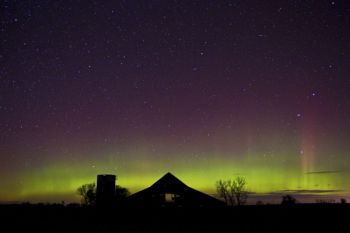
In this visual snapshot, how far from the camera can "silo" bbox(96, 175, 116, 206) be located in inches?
608

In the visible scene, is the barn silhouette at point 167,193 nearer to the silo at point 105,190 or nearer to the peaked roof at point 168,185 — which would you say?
the peaked roof at point 168,185

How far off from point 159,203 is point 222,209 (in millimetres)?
9638

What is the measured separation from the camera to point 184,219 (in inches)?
511

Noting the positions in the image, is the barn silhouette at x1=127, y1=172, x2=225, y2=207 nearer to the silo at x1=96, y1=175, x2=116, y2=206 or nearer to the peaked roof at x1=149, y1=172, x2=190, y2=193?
the peaked roof at x1=149, y1=172, x2=190, y2=193

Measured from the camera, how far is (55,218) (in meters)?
13.5

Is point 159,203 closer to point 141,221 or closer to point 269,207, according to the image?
point 141,221

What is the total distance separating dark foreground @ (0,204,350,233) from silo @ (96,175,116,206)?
Answer: 0.89 m

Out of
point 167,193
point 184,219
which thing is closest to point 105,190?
point 184,219

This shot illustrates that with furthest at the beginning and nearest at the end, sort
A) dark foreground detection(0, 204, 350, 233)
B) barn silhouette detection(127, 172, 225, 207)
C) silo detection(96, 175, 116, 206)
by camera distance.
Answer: barn silhouette detection(127, 172, 225, 207) → silo detection(96, 175, 116, 206) → dark foreground detection(0, 204, 350, 233)

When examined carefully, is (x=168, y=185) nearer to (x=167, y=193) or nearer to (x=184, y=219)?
(x=167, y=193)

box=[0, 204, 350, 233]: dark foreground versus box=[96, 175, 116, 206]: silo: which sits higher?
box=[96, 175, 116, 206]: silo

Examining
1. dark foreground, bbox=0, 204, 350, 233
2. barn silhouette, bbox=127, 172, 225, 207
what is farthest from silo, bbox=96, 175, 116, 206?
barn silhouette, bbox=127, 172, 225, 207

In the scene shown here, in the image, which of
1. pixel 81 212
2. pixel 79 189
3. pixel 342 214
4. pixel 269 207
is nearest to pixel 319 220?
pixel 342 214

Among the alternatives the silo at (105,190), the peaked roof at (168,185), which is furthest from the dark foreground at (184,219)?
the peaked roof at (168,185)
